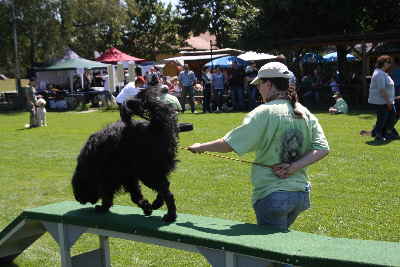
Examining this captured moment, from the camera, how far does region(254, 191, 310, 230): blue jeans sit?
3.81m

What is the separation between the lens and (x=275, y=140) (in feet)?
12.6

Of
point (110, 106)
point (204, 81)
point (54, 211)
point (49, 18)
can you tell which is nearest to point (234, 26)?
point (204, 81)

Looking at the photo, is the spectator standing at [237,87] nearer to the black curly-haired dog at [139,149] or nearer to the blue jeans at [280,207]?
the black curly-haired dog at [139,149]

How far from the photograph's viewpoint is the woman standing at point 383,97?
1140 centimetres

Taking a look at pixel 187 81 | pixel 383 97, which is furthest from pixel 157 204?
pixel 187 81

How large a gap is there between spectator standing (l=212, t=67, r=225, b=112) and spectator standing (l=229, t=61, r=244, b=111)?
1.28 feet

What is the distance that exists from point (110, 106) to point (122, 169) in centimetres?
2366

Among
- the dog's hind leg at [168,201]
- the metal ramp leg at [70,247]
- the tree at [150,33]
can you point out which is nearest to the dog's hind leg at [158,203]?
the dog's hind leg at [168,201]

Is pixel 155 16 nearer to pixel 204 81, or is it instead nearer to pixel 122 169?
pixel 204 81

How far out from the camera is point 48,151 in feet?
42.5

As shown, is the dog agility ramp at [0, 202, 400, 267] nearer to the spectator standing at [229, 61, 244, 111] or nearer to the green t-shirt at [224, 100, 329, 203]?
the green t-shirt at [224, 100, 329, 203]

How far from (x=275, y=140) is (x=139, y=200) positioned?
152cm

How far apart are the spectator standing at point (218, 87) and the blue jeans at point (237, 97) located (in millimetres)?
530

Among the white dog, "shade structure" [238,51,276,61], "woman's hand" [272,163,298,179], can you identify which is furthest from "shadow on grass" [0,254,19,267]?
"shade structure" [238,51,276,61]
